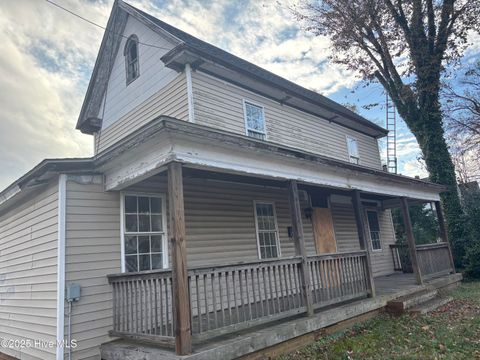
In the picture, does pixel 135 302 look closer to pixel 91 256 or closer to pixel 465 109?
pixel 91 256

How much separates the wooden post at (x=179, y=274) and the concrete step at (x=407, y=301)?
17.4ft

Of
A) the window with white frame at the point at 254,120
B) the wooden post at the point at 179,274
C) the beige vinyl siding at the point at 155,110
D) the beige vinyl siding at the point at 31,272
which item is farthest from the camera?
the window with white frame at the point at 254,120

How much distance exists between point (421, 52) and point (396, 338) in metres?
12.4

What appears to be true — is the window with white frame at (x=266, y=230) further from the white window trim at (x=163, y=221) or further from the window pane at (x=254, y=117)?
the white window trim at (x=163, y=221)

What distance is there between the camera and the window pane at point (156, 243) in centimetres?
647

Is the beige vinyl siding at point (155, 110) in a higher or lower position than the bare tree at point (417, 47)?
lower

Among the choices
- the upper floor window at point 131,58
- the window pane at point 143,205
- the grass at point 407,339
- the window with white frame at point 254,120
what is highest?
the upper floor window at point 131,58

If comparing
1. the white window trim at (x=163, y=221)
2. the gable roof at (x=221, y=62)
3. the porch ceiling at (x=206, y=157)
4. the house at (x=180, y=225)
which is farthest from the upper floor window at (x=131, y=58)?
the porch ceiling at (x=206, y=157)

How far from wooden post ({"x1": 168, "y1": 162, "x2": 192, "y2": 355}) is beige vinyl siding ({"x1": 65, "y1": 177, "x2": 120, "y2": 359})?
2.06 meters

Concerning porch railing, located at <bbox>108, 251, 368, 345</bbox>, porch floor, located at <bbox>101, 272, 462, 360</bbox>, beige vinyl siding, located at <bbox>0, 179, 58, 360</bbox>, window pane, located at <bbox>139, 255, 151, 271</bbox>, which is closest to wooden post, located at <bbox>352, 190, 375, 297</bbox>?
porch railing, located at <bbox>108, 251, 368, 345</bbox>

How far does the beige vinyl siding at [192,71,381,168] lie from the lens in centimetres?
793

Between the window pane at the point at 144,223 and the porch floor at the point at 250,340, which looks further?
the window pane at the point at 144,223

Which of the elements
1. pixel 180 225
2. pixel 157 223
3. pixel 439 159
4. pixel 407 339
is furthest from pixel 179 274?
pixel 439 159

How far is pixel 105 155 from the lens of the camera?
548 cm
